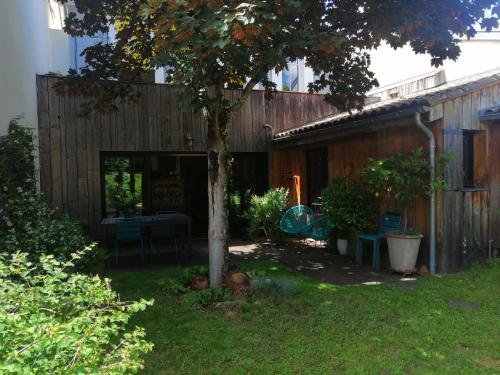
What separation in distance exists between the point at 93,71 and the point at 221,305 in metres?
4.96

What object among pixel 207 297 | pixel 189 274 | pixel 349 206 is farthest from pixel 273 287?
pixel 349 206

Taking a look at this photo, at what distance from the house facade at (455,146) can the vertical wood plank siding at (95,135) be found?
3547mm

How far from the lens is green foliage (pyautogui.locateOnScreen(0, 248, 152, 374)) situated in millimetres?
1542

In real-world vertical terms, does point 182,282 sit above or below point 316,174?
below

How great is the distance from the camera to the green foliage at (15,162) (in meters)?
4.64

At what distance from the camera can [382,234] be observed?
732cm

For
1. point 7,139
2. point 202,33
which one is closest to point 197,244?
point 7,139

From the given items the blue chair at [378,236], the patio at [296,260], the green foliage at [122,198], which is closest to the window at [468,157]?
the blue chair at [378,236]

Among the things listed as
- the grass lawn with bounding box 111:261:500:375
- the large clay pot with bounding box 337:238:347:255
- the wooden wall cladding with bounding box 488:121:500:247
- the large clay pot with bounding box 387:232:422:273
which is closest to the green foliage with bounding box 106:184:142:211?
the grass lawn with bounding box 111:261:500:375

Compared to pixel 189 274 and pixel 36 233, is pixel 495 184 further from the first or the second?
pixel 36 233

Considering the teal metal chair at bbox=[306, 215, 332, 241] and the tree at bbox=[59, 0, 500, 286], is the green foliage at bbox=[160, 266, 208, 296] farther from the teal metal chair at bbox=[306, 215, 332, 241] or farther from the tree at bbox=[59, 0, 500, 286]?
the teal metal chair at bbox=[306, 215, 332, 241]

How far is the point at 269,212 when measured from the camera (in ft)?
31.2

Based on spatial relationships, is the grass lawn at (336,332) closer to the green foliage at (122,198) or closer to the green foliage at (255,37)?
the green foliage at (255,37)

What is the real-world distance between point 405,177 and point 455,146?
104 cm
